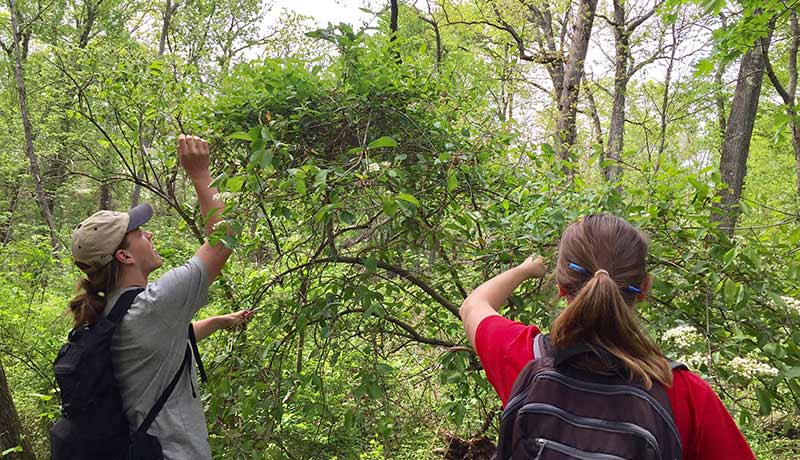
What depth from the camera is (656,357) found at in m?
1.11

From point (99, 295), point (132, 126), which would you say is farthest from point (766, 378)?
point (132, 126)

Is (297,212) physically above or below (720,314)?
above

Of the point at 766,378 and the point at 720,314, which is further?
the point at 720,314

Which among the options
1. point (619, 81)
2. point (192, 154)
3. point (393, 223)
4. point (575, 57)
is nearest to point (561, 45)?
point (619, 81)

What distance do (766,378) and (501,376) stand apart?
1.00m

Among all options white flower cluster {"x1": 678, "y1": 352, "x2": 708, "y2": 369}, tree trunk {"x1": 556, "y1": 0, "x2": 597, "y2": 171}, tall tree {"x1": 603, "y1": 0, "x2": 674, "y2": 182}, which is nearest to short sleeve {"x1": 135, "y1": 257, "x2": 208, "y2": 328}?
white flower cluster {"x1": 678, "y1": 352, "x2": 708, "y2": 369}

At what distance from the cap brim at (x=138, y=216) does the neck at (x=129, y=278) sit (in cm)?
15

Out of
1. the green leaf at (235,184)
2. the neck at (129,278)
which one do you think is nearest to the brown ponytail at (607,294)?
the green leaf at (235,184)

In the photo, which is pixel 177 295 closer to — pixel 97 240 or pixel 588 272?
pixel 97 240

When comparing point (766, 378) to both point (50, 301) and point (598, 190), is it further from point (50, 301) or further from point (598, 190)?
point (50, 301)

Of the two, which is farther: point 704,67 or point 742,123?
point 742,123

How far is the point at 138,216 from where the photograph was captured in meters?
1.96

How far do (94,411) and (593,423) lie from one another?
5.05ft

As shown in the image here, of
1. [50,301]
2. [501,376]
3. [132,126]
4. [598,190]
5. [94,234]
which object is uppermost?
[132,126]
